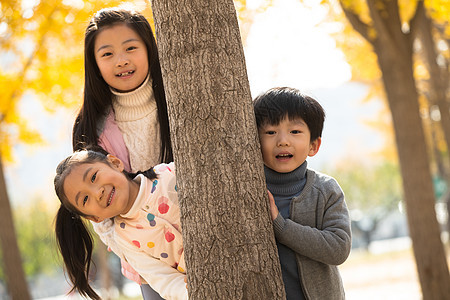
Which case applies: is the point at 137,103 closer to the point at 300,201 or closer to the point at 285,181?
the point at 285,181

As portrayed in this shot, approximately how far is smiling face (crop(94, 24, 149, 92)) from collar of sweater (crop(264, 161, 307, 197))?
2.55 feet

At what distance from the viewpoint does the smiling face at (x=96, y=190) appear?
2473mm

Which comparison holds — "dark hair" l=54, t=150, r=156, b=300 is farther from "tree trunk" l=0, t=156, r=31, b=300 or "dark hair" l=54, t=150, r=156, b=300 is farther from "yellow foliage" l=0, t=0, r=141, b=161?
"tree trunk" l=0, t=156, r=31, b=300

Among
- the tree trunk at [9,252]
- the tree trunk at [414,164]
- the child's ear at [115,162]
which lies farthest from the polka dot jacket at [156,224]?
the tree trunk at [9,252]

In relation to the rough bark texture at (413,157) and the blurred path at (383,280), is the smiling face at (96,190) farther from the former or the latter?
the blurred path at (383,280)

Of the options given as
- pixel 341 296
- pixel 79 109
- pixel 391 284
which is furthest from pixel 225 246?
pixel 391 284

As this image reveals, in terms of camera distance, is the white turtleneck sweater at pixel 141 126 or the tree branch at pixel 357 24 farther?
the tree branch at pixel 357 24

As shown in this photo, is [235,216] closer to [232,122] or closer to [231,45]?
[232,122]

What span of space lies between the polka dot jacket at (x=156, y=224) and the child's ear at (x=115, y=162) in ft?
0.34

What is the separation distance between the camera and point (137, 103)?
293 centimetres

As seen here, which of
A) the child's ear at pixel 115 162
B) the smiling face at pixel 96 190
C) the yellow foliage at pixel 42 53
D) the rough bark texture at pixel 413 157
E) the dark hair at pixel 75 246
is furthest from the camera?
the yellow foliage at pixel 42 53

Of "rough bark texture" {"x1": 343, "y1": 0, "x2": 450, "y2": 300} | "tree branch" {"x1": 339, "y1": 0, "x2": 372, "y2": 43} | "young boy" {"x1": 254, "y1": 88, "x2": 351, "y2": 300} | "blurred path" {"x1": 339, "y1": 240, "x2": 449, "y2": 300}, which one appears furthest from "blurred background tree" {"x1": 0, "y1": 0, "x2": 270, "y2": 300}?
"blurred path" {"x1": 339, "y1": 240, "x2": 449, "y2": 300}

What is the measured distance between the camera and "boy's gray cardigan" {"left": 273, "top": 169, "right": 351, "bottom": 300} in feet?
7.75

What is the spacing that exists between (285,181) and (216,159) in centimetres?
46
